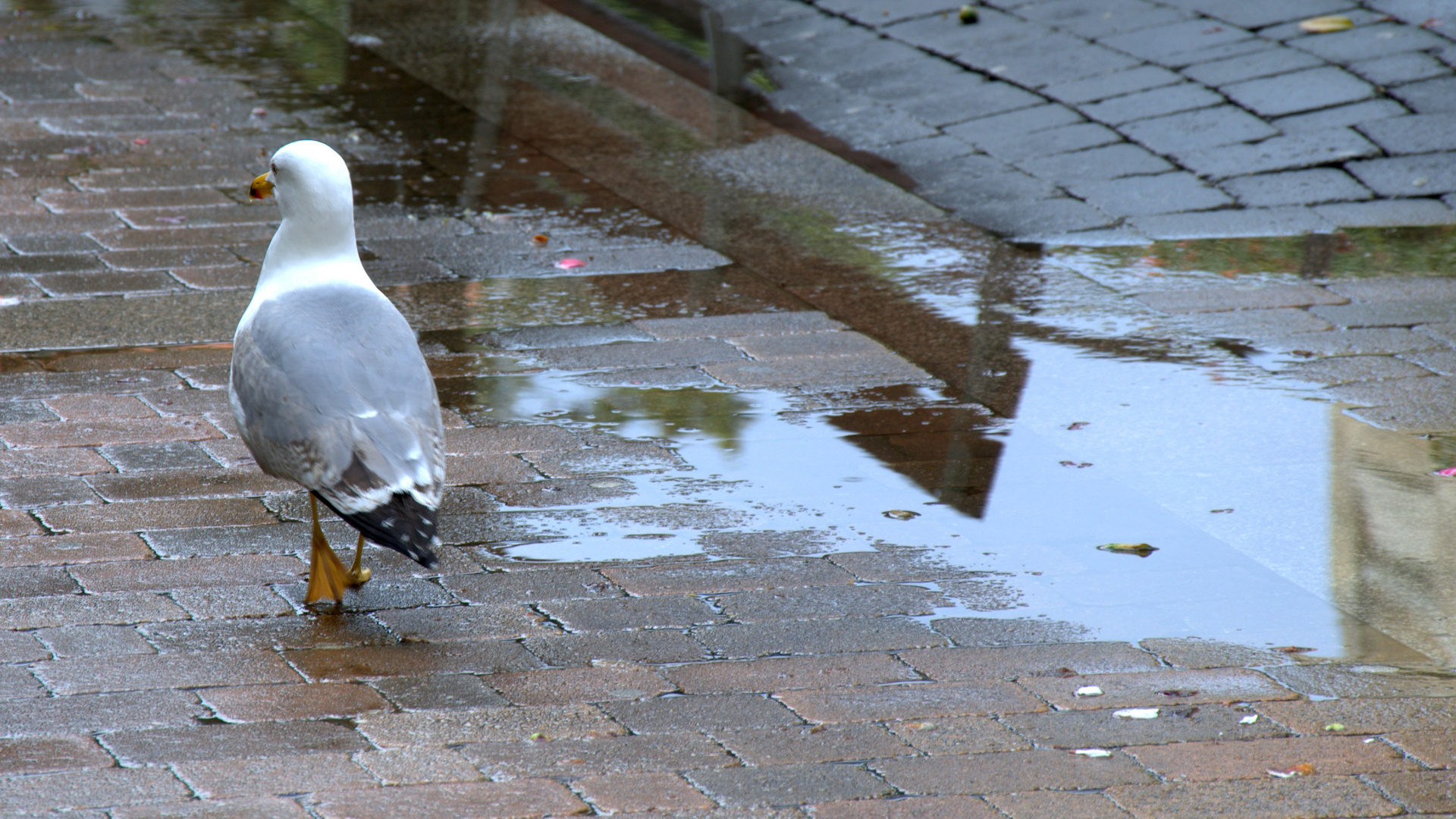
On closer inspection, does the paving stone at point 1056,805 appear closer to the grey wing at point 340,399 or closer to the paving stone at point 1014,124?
the grey wing at point 340,399

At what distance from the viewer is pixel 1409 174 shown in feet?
23.4

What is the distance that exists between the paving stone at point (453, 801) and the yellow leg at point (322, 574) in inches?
36.1

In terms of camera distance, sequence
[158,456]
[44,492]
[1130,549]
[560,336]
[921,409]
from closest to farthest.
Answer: [1130,549], [44,492], [158,456], [921,409], [560,336]

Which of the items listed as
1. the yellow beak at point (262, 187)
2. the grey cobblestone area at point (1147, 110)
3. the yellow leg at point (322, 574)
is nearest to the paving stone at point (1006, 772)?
the yellow leg at point (322, 574)

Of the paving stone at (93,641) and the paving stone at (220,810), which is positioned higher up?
the paving stone at (220,810)

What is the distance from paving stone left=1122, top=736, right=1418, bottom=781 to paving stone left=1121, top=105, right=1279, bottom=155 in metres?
4.63

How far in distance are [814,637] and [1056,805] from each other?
855 mm

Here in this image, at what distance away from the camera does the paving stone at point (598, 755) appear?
3.09 metres

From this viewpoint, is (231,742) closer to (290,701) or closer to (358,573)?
(290,701)

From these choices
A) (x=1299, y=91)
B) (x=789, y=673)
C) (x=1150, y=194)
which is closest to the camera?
(x=789, y=673)

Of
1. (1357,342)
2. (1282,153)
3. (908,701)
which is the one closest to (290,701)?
(908,701)

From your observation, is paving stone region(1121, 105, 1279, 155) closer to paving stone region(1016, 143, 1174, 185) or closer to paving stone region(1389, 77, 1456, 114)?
paving stone region(1016, 143, 1174, 185)

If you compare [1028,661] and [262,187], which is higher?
[262,187]

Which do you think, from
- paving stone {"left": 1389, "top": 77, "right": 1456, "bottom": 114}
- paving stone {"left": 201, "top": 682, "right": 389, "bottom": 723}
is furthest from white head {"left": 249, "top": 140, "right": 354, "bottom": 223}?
paving stone {"left": 1389, "top": 77, "right": 1456, "bottom": 114}
